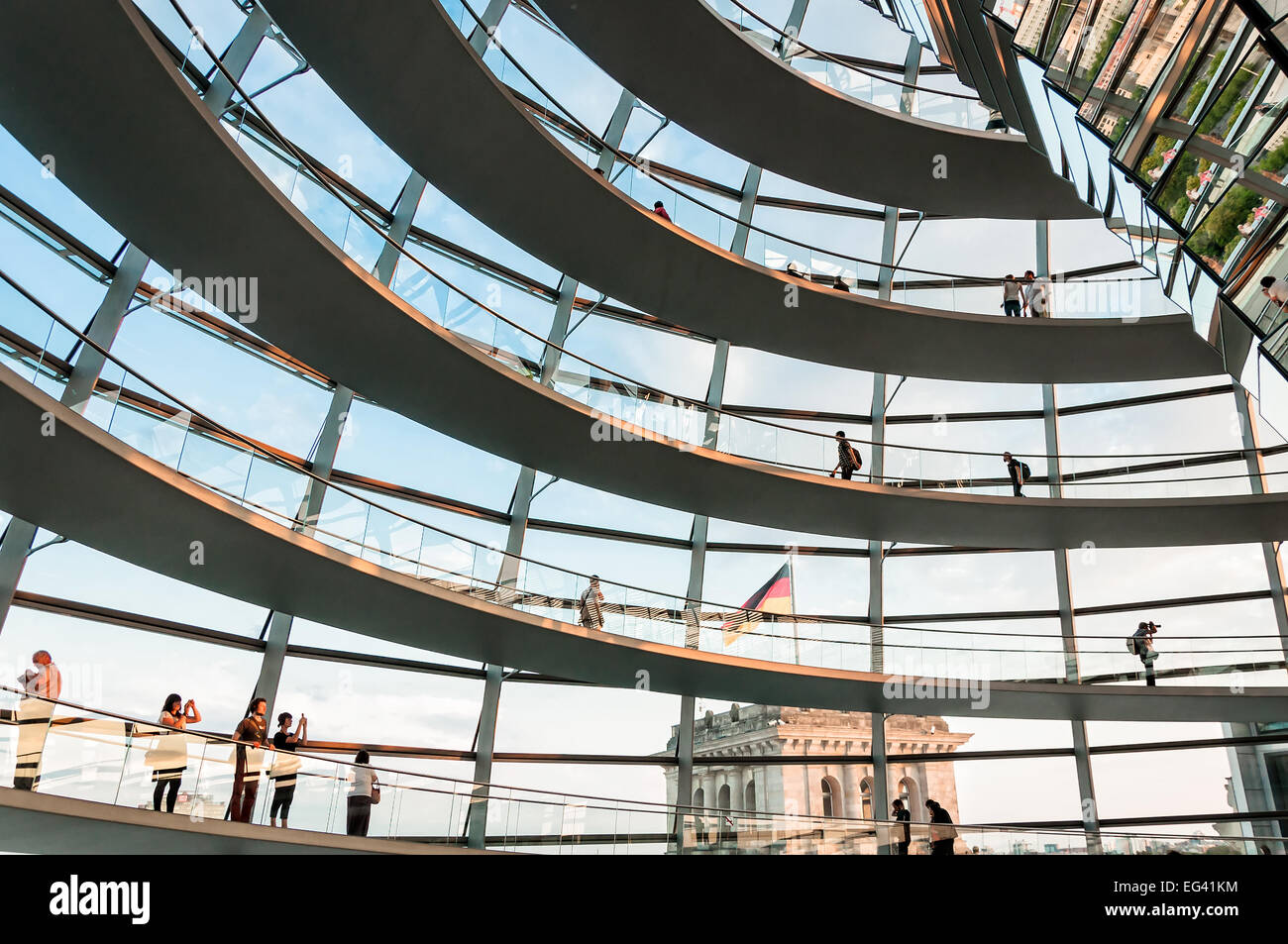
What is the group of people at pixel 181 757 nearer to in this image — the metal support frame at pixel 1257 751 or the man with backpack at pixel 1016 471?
the man with backpack at pixel 1016 471

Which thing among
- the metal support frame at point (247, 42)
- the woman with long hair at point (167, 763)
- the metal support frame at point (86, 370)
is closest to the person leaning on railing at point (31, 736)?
the woman with long hair at point (167, 763)

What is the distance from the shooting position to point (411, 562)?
558 inches

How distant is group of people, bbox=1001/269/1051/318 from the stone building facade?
9.05 m

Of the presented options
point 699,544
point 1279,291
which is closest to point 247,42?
point 699,544

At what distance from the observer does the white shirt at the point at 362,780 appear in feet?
39.2

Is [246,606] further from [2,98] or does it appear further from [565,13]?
[565,13]

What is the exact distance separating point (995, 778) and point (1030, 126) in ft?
42.2

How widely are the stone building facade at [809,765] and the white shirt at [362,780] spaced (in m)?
7.97

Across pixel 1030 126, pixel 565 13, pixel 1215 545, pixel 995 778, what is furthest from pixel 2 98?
pixel 1215 545

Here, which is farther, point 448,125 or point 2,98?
point 448,125

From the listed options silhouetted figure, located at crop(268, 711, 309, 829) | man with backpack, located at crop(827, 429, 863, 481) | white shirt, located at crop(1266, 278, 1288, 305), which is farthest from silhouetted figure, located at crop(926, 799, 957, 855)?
silhouetted figure, located at crop(268, 711, 309, 829)

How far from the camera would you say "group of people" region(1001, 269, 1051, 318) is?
789 inches

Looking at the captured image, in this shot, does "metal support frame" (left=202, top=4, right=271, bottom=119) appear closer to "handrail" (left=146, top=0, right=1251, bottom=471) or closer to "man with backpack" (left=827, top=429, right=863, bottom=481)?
"handrail" (left=146, top=0, right=1251, bottom=471)
